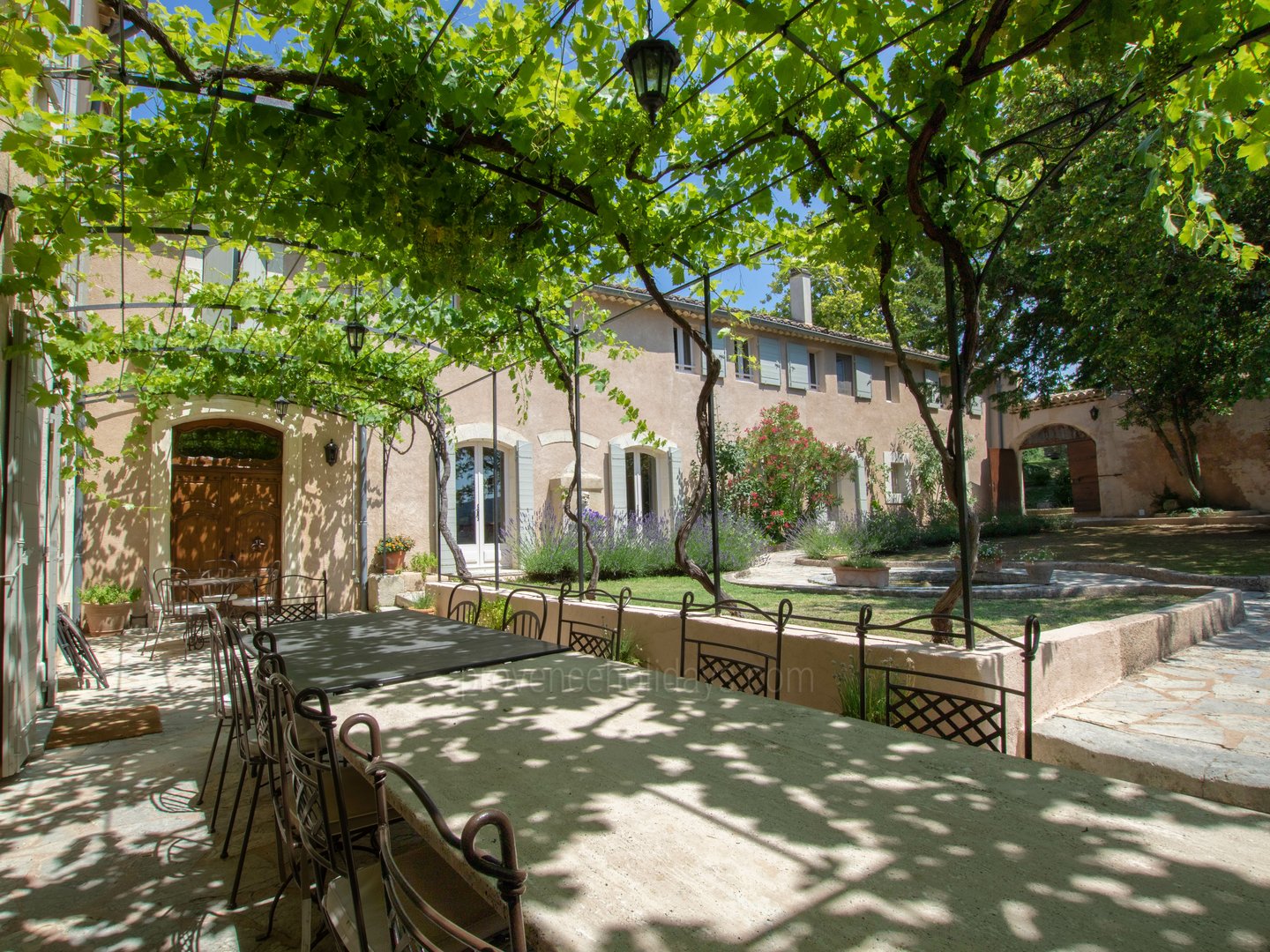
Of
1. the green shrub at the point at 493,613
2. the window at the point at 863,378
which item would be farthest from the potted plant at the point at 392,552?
the window at the point at 863,378

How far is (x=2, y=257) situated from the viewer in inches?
137

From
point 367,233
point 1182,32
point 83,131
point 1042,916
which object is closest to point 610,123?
point 367,233

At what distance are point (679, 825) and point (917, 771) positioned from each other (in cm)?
68

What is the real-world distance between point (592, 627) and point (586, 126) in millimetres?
2752

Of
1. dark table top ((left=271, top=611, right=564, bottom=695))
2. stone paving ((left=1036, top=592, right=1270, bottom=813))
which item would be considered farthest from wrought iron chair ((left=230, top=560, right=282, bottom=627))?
stone paving ((left=1036, top=592, right=1270, bottom=813))

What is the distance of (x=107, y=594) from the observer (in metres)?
7.07

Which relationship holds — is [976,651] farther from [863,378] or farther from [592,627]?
[863,378]

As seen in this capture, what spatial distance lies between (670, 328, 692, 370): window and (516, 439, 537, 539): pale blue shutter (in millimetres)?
3537

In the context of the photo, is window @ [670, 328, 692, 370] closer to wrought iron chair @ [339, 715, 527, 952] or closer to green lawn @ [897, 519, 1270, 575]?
green lawn @ [897, 519, 1270, 575]

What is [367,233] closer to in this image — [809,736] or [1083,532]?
[809,736]

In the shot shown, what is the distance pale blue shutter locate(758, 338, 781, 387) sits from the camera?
13117mm

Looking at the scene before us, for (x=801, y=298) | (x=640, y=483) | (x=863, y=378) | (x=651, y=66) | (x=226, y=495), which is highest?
(x=801, y=298)

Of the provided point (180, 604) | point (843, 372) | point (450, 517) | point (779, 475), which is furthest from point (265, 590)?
point (843, 372)

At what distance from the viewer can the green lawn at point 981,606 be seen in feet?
17.4
